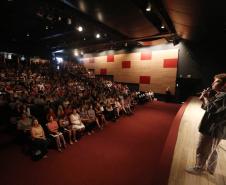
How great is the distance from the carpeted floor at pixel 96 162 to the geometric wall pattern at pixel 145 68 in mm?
6657

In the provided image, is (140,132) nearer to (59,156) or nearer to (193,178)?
(59,156)

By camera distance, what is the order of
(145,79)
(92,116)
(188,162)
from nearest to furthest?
(188,162), (92,116), (145,79)

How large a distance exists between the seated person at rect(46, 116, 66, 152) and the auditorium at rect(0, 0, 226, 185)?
2cm

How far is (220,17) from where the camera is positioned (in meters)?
4.71

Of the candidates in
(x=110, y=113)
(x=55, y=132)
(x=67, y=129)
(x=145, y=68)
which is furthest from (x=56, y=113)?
(x=145, y=68)

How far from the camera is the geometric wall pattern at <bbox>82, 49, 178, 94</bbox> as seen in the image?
36.4 feet

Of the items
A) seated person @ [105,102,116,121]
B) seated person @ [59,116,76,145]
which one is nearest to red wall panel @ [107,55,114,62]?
seated person @ [105,102,116,121]

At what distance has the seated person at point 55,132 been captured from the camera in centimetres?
420

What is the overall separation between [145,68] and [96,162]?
9.60 m

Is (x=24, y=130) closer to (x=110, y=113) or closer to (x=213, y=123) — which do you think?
(x=110, y=113)

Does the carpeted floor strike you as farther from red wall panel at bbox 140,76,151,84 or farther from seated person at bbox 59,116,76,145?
red wall panel at bbox 140,76,151,84

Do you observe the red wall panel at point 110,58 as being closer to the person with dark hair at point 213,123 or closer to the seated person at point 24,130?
the seated person at point 24,130

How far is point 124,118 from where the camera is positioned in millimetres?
7004

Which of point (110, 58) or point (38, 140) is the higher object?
point (110, 58)
